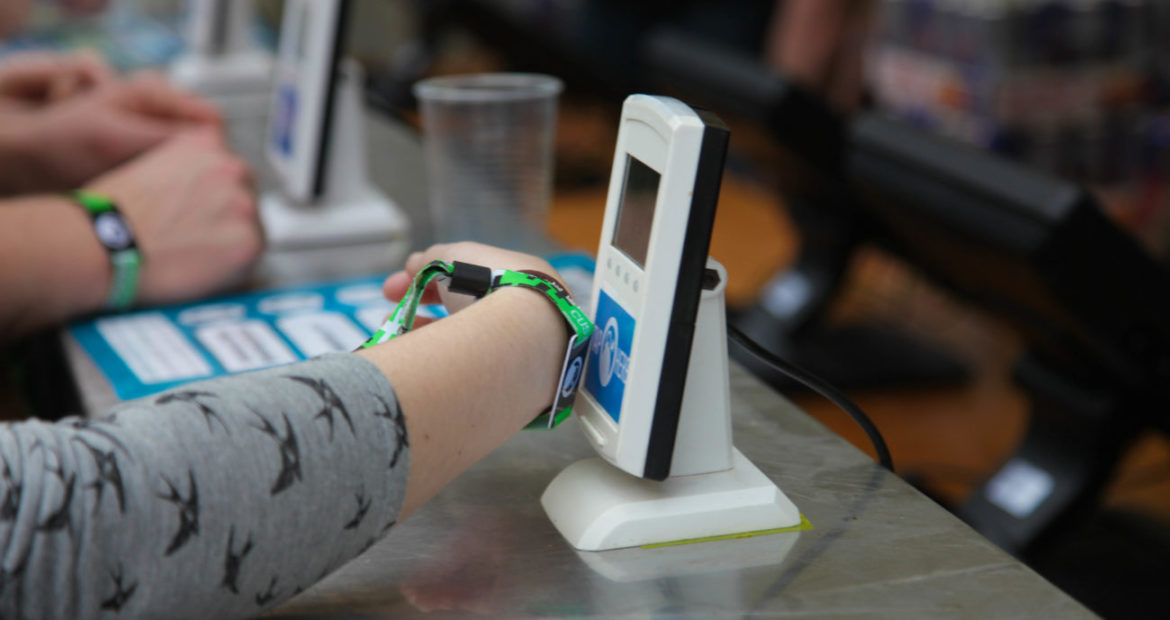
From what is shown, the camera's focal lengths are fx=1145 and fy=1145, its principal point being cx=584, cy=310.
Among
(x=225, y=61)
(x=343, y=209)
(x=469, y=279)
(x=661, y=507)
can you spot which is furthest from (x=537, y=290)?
(x=225, y=61)

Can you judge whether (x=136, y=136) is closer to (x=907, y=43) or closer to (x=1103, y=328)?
(x=1103, y=328)

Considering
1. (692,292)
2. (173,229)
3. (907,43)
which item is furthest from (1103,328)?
(907,43)

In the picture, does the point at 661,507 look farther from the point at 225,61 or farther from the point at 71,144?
the point at 225,61

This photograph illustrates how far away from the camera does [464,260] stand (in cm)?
72

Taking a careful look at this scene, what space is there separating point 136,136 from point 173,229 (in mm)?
295

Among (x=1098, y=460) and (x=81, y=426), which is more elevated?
(x=81, y=426)

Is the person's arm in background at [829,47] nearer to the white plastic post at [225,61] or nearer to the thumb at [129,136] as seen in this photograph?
the white plastic post at [225,61]

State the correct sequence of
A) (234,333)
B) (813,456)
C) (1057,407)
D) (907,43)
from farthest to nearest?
(907,43) < (1057,407) < (234,333) < (813,456)

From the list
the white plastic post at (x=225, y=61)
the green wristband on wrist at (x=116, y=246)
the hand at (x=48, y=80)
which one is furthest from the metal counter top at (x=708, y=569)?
the white plastic post at (x=225, y=61)

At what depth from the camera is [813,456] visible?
0.77 metres

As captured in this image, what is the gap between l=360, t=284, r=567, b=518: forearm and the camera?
601 millimetres

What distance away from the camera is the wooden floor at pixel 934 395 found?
203 centimetres

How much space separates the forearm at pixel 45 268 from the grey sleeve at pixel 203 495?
0.46 meters

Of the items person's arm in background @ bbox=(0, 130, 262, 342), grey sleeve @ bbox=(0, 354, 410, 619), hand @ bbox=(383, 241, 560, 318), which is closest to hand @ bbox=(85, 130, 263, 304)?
person's arm in background @ bbox=(0, 130, 262, 342)
